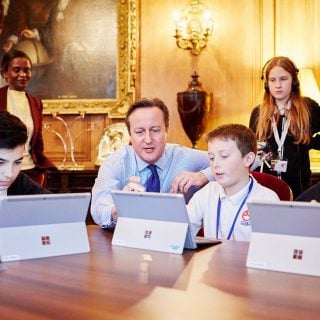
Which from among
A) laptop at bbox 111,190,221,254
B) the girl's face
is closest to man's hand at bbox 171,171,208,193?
laptop at bbox 111,190,221,254

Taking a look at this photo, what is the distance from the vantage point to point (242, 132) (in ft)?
8.01

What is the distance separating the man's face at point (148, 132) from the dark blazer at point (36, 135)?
151 centimetres

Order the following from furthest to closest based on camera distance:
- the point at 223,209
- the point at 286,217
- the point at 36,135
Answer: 1. the point at 36,135
2. the point at 223,209
3. the point at 286,217

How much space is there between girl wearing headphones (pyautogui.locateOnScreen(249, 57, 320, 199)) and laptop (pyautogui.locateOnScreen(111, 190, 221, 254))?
164cm

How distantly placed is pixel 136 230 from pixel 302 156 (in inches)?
75.7

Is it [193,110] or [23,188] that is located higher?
[193,110]

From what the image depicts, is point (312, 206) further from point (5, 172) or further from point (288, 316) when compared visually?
point (5, 172)

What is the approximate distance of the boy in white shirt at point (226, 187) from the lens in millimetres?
2328

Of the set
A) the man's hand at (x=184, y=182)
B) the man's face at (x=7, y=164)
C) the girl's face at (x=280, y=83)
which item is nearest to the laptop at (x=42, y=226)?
the man's face at (x=7, y=164)

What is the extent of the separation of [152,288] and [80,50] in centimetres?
463

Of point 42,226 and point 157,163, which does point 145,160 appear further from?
point 42,226

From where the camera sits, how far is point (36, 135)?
4125 mm

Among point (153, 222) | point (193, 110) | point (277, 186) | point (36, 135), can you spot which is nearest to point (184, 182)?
point (277, 186)

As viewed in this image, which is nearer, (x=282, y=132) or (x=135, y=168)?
(x=135, y=168)
